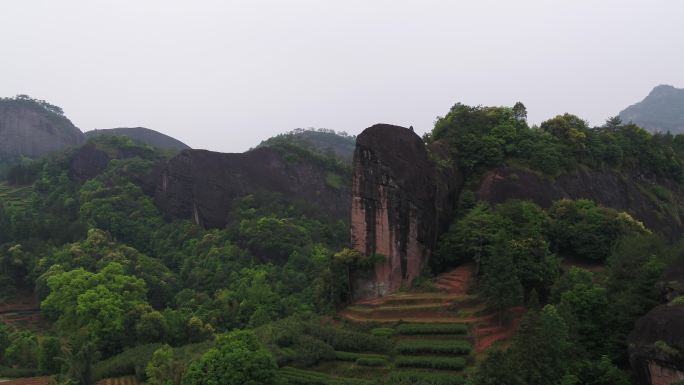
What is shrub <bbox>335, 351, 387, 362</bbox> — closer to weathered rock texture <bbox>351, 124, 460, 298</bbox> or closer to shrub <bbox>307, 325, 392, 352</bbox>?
shrub <bbox>307, 325, 392, 352</bbox>

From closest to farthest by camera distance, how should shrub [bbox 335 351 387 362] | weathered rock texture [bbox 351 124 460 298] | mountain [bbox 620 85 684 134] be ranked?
1. shrub [bbox 335 351 387 362]
2. weathered rock texture [bbox 351 124 460 298]
3. mountain [bbox 620 85 684 134]

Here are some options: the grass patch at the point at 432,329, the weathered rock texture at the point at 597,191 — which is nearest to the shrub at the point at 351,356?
the grass patch at the point at 432,329

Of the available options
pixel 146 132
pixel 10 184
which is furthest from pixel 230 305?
pixel 146 132

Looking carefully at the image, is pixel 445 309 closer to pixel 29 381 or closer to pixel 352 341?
pixel 352 341

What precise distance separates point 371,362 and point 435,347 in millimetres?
2156

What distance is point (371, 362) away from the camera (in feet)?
60.5

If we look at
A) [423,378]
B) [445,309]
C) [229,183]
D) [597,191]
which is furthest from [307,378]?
[229,183]

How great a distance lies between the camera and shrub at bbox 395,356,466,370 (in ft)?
57.3

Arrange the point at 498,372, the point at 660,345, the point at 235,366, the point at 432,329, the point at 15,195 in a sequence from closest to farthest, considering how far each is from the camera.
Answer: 1. the point at 498,372
2. the point at 660,345
3. the point at 235,366
4. the point at 432,329
5. the point at 15,195

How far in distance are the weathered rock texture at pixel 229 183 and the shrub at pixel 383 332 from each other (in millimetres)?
24911

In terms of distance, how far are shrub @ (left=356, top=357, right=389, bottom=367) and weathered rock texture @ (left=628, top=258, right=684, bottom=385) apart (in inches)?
292

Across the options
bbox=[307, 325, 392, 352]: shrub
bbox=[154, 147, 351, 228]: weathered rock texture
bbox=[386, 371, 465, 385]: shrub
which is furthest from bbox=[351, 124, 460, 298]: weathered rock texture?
bbox=[154, 147, 351, 228]: weathered rock texture

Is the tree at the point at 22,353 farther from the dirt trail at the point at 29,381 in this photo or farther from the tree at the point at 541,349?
the tree at the point at 541,349

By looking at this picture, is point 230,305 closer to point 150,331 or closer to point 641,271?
point 150,331
